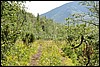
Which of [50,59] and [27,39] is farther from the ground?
[27,39]

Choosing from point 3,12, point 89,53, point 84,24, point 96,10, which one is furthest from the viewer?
point 84,24

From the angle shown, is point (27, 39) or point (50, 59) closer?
point (50, 59)

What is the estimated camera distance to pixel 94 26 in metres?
11.9

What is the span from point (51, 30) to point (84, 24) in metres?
74.2

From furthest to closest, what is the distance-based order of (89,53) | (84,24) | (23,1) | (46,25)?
(46,25) < (84,24) < (89,53) < (23,1)

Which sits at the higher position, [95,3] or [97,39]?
[95,3]

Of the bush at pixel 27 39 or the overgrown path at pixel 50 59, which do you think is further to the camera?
the bush at pixel 27 39

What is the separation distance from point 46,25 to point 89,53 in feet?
251

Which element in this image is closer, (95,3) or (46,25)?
(95,3)

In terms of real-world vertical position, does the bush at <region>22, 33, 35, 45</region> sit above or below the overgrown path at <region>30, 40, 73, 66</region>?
above

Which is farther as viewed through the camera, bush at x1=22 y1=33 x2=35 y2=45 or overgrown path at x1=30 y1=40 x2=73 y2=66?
bush at x1=22 y1=33 x2=35 y2=45

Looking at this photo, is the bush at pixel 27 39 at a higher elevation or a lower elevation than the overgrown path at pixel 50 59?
higher

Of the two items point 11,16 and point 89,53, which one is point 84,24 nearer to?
point 89,53

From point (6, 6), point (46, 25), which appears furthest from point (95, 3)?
point (46, 25)
